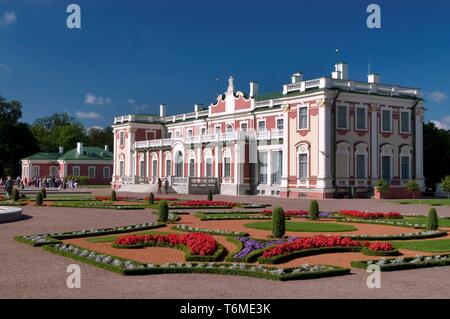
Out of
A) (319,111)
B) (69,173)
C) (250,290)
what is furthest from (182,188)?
(250,290)

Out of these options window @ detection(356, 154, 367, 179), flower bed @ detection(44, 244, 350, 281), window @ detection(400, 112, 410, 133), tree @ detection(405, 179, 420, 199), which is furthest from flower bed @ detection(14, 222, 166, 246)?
window @ detection(400, 112, 410, 133)

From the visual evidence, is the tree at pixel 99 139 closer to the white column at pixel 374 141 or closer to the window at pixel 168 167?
the window at pixel 168 167

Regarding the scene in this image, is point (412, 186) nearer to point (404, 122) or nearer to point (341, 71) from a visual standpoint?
point (404, 122)

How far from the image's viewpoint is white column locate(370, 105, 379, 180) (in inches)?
1806

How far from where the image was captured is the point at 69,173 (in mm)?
82188

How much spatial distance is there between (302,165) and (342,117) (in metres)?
5.03

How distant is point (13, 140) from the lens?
8150cm

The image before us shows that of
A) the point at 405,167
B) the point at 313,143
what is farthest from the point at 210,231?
the point at 405,167

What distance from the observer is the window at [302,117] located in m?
45.2

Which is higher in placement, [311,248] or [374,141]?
[374,141]

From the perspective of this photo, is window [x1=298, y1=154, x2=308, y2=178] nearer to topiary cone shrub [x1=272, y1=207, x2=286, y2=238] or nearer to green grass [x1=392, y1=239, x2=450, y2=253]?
green grass [x1=392, y1=239, x2=450, y2=253]

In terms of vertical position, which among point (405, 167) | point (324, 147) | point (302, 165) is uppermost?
point (324, 147)

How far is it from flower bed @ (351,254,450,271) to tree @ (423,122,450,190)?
149 ft
